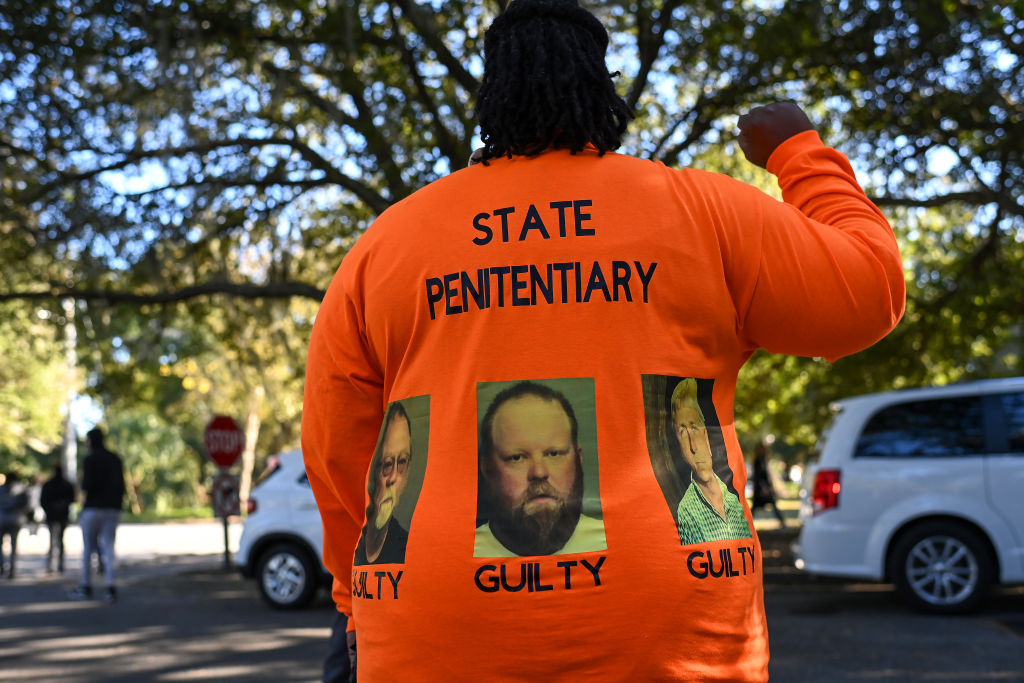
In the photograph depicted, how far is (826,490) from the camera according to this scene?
911 centimetres

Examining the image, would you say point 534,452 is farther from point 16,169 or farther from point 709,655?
point 16,169

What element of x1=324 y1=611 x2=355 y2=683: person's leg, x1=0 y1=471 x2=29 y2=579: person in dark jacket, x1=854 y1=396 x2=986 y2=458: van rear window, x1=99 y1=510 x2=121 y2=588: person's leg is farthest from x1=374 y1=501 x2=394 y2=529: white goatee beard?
x1=0 y1=471 x2=29 y2=579: person in dark jacket

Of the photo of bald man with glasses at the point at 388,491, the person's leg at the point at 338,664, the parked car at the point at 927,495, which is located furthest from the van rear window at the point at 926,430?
the photo of bald man with glasses at the point at 388,491

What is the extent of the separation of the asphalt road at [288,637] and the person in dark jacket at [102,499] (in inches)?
23.3

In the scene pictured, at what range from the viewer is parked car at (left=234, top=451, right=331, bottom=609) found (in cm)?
1058

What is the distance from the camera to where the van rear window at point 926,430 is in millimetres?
8852

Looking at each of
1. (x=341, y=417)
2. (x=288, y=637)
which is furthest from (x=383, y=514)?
(x=288, y=637)

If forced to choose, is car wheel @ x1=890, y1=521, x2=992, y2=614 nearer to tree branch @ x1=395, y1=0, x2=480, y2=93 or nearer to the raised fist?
tree branch @ x1=395, y1=0, x2=480, y2=93

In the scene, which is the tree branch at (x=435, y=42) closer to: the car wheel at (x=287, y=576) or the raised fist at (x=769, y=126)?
the car wheel at (x=287, y=576)

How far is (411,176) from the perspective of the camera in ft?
36.5

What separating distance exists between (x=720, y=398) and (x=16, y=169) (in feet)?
35.0

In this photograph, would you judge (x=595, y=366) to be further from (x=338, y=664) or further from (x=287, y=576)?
(x=287, y=576)

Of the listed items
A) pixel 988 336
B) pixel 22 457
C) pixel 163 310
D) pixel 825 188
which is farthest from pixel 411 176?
pixel 22 457

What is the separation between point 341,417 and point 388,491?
0.77 feet
